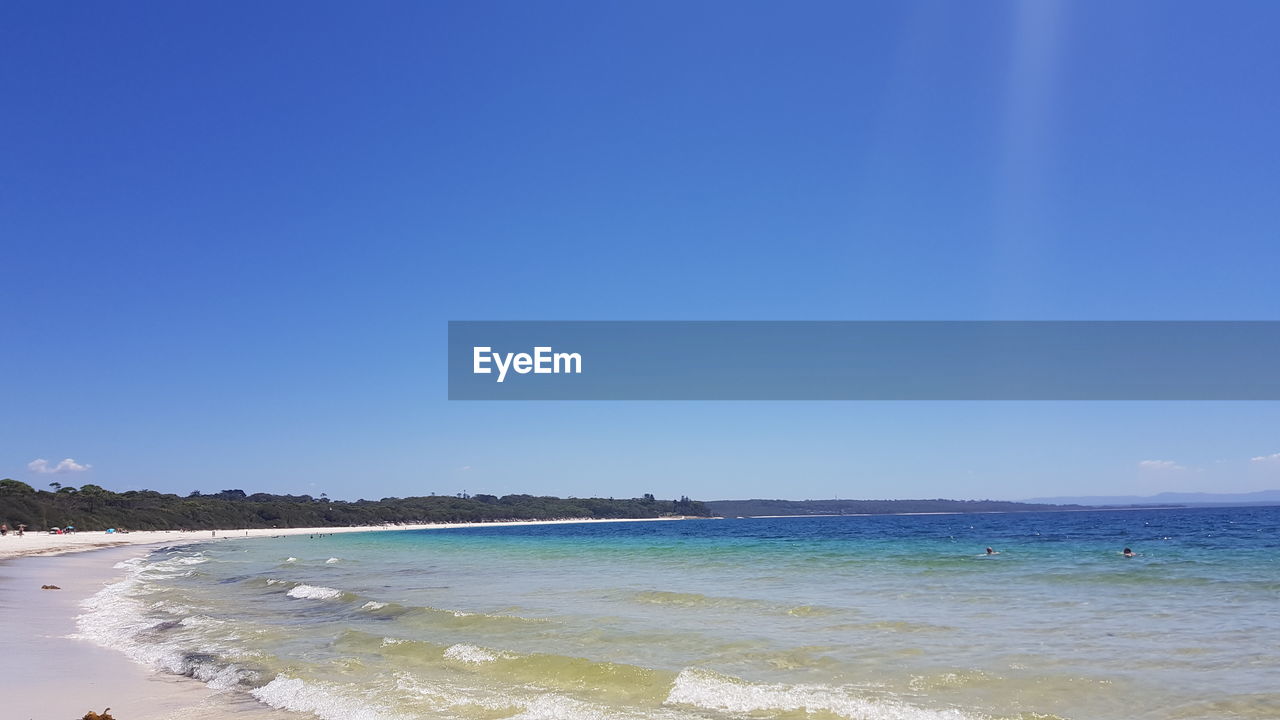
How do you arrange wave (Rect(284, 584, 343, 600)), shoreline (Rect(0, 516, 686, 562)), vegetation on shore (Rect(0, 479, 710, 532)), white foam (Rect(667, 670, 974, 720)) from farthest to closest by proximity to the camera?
vegetation on shore (Rect(0, 479, 710, 532)), shoreline (Rect(0, 516, 686, 562)), wave (Rect(284, 584, 343, 600)), white foam (Rect(667, 670, 974, 720))

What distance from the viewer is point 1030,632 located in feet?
46.3

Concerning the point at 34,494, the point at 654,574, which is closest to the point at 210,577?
the point at 654,574

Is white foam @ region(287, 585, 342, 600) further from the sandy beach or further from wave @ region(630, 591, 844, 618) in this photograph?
wave @ region(630, 591, 844, 618)

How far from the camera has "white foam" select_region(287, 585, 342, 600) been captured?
2306 cm

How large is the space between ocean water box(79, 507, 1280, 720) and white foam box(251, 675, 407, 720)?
43 mm

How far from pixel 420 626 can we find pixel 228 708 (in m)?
6.94

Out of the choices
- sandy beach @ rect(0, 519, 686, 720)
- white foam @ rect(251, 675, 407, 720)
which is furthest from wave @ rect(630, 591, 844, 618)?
sandy beach @ rect(0, 519, 686, 720)

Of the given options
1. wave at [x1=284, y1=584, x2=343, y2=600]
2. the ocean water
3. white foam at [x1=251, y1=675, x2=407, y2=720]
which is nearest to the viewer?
white foam at [x1=251, y1=675, x2=407, y2=720]

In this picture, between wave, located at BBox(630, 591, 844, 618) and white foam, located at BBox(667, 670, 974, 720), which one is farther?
wave, located at BBox(630, 591, 844, 618)

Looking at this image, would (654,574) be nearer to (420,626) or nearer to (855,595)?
(855,595)

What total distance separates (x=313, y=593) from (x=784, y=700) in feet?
61.2

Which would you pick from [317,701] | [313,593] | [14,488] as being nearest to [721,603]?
[317,701]

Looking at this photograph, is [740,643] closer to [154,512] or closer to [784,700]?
[784,700]

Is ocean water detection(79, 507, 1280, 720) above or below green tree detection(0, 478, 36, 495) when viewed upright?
below
